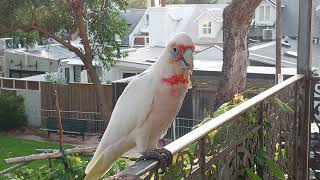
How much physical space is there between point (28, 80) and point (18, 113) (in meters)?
1.18

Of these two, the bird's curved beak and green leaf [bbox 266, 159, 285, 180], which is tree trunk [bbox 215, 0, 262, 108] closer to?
green leaf [bbox 266, 159, 285, 180]

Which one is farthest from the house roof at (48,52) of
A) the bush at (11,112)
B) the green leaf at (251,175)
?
the green leaf at (251,175)

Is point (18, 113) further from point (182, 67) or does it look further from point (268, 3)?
point (182, 67)

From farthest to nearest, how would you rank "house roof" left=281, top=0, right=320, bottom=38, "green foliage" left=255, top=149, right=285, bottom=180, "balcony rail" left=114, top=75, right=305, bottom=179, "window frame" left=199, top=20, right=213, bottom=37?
"window frame" left=199, top=20, right=213, bottom=37 < "house roof" left=281, top=0, right=320, bottom=38 < "green foliage" left=255, top=149, right=285, bottom=180 < "balcony rail" left=114, top=75, right=305, bottom=179

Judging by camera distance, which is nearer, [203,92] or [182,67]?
[182,67]

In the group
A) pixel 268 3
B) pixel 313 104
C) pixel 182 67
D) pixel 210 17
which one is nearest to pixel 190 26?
pixel 210 17

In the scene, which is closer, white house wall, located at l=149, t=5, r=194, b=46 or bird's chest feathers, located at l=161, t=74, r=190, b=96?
bird's chest feathers, located at l=161, t=74, r=190, b=96

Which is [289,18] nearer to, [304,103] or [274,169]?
[304,103]

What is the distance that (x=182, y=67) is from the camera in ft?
5.65

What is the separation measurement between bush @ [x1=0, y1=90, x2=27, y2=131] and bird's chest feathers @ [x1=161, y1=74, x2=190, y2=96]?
40.3 ft

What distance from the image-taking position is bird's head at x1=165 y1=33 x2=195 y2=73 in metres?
1.71

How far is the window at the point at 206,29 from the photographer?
19281mm

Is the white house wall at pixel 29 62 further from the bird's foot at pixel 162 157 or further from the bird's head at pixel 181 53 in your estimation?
the bird's foot at pixel 162 157

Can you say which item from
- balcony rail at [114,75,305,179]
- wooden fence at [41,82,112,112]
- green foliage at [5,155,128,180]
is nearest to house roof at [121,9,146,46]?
wooden fence at [41,82,112,112]
